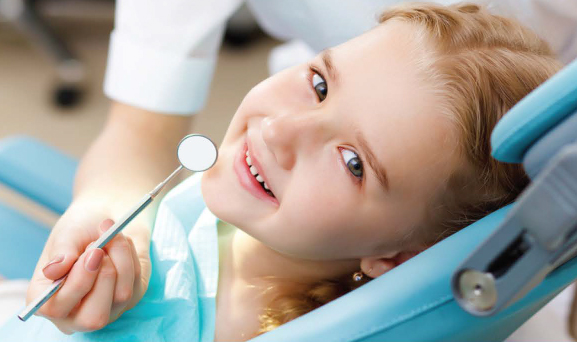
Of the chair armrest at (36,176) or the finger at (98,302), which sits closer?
the finger at (98,302)

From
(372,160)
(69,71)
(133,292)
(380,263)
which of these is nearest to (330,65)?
(372,160)

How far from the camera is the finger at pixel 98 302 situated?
670 millimetres

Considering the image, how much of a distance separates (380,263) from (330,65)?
25 cm

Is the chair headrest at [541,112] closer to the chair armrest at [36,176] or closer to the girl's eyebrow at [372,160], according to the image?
the girl's eyebrow at [372,160]

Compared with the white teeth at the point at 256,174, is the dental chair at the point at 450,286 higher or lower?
lower

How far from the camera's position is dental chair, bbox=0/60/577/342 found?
1.57 ft

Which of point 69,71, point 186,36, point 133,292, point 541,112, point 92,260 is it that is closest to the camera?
point 541,112

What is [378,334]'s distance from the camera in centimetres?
58

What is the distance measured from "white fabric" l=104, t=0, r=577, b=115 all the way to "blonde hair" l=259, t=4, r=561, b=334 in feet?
0.74

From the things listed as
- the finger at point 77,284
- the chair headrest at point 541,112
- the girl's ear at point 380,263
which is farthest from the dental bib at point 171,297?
the chair headrest at point 541,112

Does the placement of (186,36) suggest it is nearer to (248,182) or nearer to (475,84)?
(248,182)

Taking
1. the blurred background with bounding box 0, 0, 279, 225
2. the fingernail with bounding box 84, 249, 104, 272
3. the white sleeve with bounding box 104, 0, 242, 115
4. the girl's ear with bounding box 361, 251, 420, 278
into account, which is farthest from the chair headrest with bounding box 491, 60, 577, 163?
the blurred background with bounding box 0, 0, 279, 225

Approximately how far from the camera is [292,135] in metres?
0.70

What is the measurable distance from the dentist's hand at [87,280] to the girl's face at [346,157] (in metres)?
0.13
